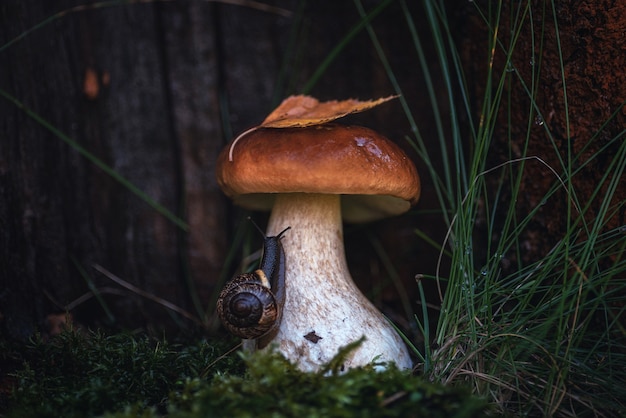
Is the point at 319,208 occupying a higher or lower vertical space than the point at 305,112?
lower

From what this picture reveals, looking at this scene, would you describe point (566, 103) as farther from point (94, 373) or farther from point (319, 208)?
point (94, 373)

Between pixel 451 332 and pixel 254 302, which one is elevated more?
pixel 254 302

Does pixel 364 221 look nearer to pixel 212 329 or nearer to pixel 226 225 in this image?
pixel 226 225

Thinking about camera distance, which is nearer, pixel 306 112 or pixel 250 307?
pixel 250 307

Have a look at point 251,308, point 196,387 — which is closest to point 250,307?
point 251,308

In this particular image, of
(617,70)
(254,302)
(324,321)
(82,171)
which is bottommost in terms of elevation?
(324,321)

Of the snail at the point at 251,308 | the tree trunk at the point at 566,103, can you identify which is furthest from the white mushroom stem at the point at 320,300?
the tree trunk at the point at 566,103

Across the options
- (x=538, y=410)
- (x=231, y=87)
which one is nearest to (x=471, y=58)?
(x=231, y=87)
